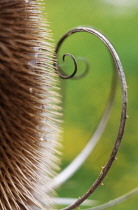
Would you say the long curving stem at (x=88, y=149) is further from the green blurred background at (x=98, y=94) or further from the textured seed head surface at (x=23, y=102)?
the green blurred background at (x=98, y=94)

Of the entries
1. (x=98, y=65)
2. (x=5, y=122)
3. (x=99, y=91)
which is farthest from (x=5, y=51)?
(x=98, y=65)

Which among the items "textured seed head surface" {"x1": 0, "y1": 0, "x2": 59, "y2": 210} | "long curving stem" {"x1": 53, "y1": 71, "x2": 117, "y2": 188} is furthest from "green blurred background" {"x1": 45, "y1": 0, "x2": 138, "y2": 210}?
"textured seed head surface" {"x1": 0, "y1": 0, "x2": 59, "y2": 210}

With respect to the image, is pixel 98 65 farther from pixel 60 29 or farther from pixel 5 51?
pixel 5 51

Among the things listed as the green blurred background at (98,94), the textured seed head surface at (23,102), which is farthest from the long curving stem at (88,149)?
the green blurred background at (98,94)

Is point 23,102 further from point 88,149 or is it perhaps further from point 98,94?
point 98,94

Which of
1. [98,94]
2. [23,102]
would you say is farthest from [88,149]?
[98,94]

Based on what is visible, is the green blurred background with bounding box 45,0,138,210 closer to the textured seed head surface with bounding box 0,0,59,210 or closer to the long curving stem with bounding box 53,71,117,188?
the long curving stem with bounding box 53,71,117,188

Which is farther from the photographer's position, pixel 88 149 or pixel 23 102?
pixel 88 149
